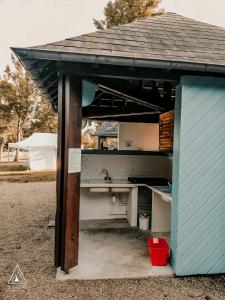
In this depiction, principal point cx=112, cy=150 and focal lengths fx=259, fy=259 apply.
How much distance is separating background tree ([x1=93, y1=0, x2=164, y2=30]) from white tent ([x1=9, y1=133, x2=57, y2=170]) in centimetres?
1034

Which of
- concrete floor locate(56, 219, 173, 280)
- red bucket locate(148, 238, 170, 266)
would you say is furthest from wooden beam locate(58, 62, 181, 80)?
concrete floor locate(56, 219, 173, 280)

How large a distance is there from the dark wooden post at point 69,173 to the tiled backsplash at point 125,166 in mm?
3043

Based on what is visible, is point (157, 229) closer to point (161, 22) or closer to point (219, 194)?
point (219, 194)

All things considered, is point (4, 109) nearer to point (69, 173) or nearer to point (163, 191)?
point (163, 191)

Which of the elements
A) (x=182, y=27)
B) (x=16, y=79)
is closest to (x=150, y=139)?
(x=182, y=27)

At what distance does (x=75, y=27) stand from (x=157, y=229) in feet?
40.6

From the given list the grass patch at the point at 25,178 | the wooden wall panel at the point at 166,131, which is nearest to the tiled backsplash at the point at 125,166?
the wooden wall panel at the point at 166,131

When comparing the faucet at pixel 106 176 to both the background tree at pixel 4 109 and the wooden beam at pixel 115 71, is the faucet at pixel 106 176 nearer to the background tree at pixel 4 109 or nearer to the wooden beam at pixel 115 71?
the wooden beam at pixel 115 71

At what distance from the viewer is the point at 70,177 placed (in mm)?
4062

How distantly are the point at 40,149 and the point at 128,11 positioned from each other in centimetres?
1260

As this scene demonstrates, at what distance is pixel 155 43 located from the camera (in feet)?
14.1

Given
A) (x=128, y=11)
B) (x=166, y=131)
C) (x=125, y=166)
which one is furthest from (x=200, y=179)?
(x=128, y=11)

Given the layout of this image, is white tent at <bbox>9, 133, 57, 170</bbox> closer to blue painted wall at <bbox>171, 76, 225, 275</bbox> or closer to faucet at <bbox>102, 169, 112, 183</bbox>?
faucet at <bbox>102, 169, 112, 183</bbox>

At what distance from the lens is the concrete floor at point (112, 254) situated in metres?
4.05
